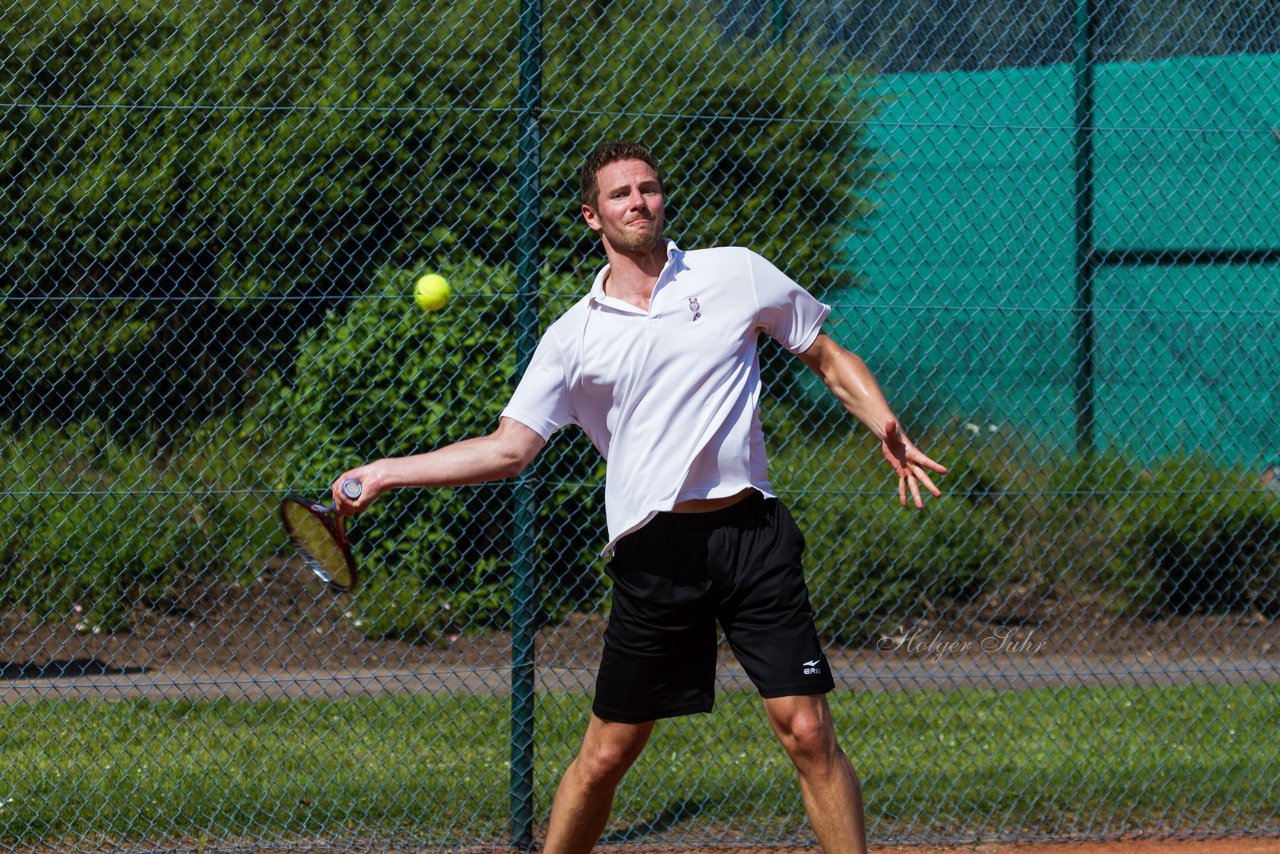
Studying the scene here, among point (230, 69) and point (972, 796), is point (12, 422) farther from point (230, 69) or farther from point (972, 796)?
point (972, 796)

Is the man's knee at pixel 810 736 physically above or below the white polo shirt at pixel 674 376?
below

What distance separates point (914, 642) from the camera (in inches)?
249

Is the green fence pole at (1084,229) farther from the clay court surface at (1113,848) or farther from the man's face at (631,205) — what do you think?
the man's face at (631,205)

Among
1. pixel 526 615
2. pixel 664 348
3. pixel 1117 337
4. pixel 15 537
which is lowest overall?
pixel 15 537

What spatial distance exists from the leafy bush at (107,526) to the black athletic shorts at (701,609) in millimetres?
2624

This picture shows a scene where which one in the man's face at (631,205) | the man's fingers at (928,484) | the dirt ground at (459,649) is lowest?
the dirt ground at (459,649)

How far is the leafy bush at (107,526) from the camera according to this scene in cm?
570

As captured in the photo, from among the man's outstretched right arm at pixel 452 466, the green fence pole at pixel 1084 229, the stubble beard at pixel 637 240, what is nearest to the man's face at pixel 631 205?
the stubble beard at pixel 637 240

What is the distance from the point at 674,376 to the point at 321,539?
982mm

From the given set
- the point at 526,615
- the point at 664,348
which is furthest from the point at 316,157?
the point at 664,348

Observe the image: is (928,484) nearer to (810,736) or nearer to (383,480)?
(810,736)

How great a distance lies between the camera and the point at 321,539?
3553mm

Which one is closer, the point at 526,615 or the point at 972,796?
the point at 526,615

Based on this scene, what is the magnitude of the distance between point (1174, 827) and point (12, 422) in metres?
4.68
